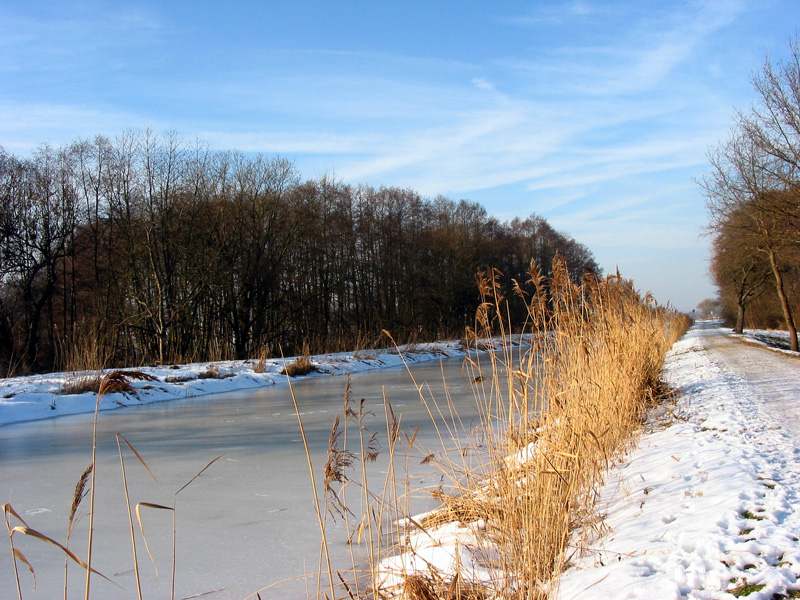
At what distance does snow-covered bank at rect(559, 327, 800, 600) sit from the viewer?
1.69m

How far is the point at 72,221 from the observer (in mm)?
20016

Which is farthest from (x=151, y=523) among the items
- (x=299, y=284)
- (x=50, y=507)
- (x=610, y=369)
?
(x=299, y=284)

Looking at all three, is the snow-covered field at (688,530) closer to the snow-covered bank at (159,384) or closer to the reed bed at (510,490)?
the reed bed at (510,490)

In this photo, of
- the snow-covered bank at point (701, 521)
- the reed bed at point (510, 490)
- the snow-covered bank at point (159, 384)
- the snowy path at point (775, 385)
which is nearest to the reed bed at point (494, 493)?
the reed bed at point (510, 490)

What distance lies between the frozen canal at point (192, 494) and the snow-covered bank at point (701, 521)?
112 cm

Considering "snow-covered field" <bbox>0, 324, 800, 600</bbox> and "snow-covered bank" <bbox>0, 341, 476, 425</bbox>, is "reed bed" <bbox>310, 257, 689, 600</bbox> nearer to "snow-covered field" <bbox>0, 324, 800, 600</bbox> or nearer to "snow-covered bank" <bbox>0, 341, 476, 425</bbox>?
"snow-covered field" <bbox>0, 324, 800, 600</bbox>

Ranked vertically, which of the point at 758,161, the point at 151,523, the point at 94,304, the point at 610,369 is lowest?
the point at 151,523

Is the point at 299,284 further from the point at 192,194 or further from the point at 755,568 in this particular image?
the point at 755,568

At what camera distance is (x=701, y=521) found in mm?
2123

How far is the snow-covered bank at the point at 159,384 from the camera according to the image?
280 inches

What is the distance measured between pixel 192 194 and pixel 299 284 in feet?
17.6

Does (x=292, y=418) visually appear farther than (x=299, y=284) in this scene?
No

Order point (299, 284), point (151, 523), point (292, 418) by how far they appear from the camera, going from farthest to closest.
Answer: point (299, 284), point (292, 418), point (151, 523)

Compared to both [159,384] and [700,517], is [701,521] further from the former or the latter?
[159,384]
